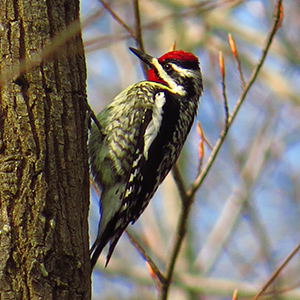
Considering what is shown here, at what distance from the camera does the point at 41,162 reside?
90.6 inches

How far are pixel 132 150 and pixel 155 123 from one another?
0.75 ft

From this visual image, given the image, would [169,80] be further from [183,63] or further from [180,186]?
[180,186]

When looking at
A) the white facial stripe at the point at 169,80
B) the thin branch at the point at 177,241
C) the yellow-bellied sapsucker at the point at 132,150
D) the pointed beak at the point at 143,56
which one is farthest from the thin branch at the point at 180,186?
the white facial stripe at the point at 169,80

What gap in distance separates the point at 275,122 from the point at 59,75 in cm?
530

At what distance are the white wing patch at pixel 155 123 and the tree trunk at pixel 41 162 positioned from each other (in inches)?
40.2

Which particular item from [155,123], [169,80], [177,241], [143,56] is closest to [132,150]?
[155,123]

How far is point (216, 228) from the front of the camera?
7117 mm

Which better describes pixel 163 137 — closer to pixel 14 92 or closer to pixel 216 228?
pixel 14 92

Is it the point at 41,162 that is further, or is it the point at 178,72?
the point at 178,72

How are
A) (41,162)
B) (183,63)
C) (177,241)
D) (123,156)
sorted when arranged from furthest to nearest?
(183,63) → (123,156) → (177,241) → (41,162)

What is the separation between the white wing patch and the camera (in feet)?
12.0

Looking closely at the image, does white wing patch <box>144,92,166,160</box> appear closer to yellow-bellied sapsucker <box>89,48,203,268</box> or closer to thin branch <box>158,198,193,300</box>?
yellow-bellied sapsucker <box>89,48,203,268</box>

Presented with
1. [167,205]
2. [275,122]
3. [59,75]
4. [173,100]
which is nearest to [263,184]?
[275,122]

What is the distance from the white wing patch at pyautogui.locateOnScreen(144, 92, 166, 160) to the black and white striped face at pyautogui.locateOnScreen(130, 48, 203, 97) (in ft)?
1.06
